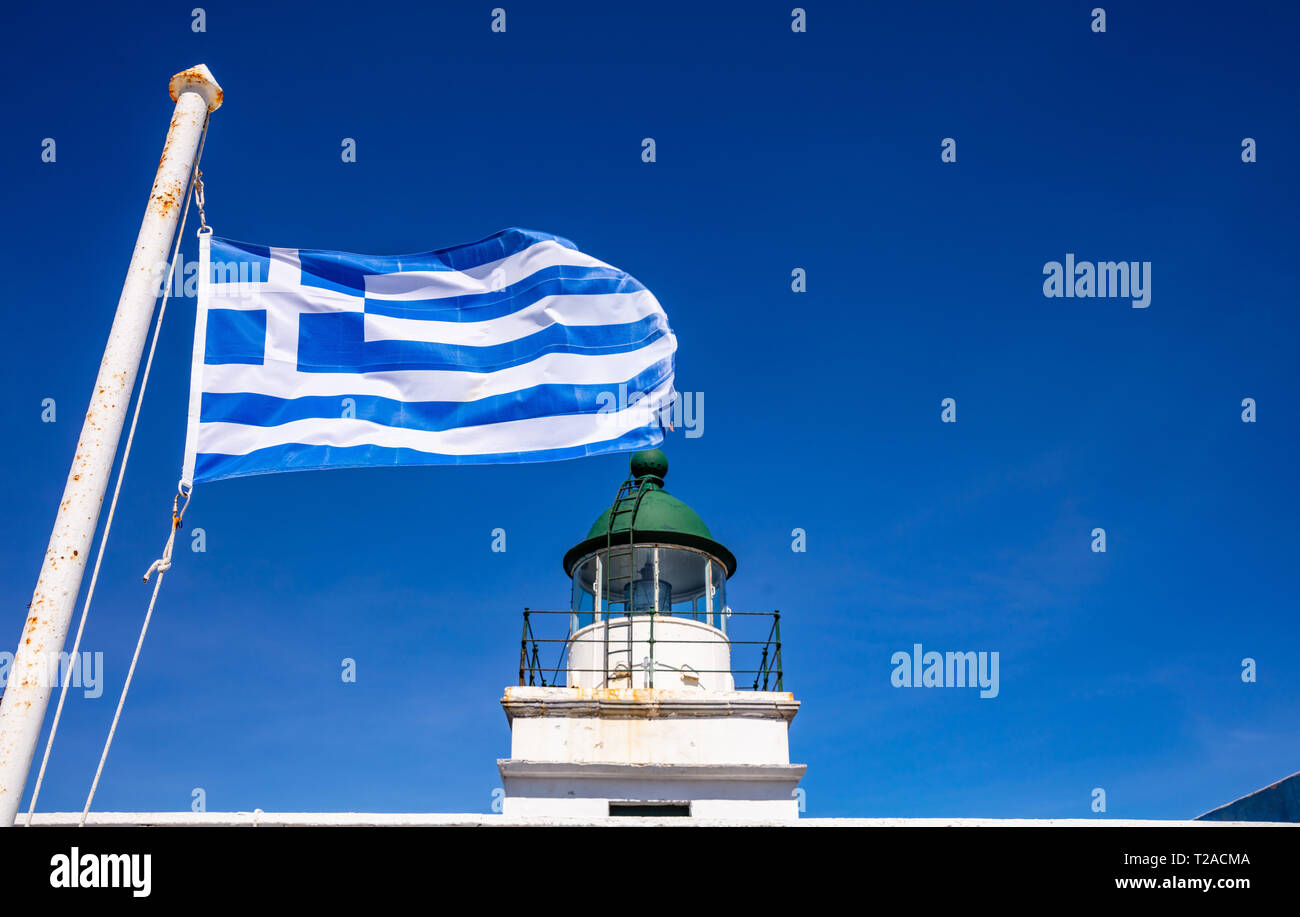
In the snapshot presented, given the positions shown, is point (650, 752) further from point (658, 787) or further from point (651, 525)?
point (651, 525)

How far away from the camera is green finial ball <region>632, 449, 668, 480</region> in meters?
20.0

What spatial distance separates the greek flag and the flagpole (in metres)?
1.07

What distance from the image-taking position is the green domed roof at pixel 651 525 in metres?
18.9

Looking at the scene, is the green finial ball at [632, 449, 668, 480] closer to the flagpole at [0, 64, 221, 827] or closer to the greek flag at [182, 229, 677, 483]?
the greek flag at [182, 229, 677, 483]

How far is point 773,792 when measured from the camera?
1480cm

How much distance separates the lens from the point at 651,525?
742 inches

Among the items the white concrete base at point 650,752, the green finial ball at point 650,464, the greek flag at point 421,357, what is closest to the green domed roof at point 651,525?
the green finial ball at point 650,464

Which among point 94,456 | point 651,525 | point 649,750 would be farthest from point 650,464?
point 94,456

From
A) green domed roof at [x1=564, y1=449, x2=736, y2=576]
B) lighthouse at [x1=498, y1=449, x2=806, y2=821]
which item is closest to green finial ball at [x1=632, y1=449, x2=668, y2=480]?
green domed roof at [x1=564, y1=449, x2=736, y2=576]

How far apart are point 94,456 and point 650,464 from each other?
13.8 m
